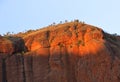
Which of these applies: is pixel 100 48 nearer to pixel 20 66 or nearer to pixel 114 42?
pixel 114 42

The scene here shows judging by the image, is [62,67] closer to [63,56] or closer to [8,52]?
[63,56]

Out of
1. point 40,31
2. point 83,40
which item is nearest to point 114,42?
point 83,40

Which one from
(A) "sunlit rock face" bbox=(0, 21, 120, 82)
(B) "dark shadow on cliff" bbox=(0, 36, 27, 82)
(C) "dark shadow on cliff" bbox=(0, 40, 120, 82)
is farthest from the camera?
(B) "dark shadow on cliff" bbox=(0, 36, 27, 82)

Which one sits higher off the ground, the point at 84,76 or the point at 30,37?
the point at 30,37

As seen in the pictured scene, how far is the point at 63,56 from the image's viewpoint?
7619 cm

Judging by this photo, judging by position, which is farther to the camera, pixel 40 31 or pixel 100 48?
pixel 40 31

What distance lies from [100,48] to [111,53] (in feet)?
5.18

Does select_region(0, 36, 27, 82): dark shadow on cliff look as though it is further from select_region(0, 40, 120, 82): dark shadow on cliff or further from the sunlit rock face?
select_region(0, 40, 120, 82): dark shadow on cliff

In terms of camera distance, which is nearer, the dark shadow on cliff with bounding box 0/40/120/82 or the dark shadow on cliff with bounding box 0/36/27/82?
the dark shadow on cliff with bounding box 0/40/120/82

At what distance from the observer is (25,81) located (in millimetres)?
76438

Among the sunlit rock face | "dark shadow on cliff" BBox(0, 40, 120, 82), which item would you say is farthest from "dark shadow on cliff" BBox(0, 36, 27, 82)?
"dark shadow on cliff" BBox(0, 40, 120, 82)

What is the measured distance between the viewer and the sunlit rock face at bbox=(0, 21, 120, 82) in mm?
73062

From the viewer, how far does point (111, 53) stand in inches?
2908

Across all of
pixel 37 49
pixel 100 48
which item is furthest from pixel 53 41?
pixel 100 48
